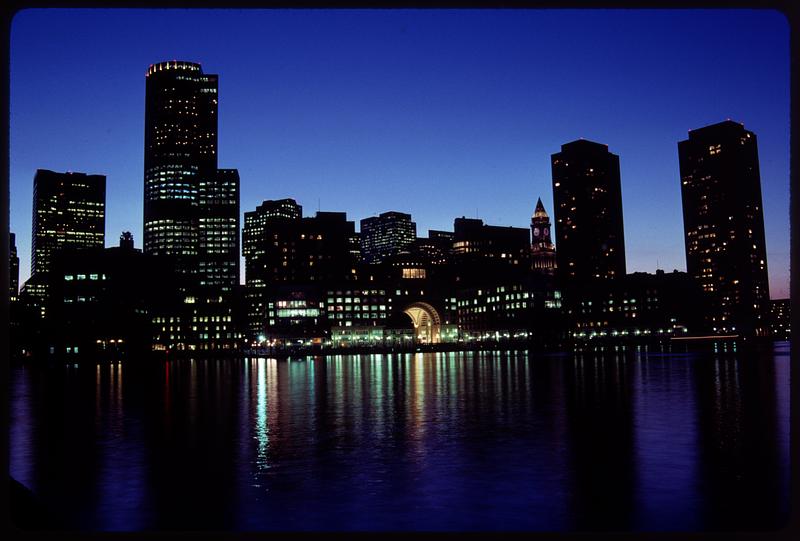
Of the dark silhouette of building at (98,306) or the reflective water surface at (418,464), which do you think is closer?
the reflective water surface at (418,464)

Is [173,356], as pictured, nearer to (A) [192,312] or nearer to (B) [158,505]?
(A) [192,312]

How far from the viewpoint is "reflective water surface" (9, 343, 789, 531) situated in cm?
1252

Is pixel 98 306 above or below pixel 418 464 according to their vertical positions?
above

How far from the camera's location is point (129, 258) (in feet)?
522

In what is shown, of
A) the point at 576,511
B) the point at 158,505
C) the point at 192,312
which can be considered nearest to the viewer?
the point at 576,511

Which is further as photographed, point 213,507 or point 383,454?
point 383,454

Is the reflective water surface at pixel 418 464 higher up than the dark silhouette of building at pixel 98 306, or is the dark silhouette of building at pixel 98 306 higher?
the dark silhouette of building at pixel 98 306

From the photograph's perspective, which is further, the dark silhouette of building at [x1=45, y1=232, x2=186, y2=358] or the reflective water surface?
the dark silhouette of building at [x1=45, y1=232, x2=186, y2=358]

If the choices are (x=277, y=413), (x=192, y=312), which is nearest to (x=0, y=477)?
(x=277, y=413)

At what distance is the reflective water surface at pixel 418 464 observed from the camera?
41.1 feet

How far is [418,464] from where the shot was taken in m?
17.0

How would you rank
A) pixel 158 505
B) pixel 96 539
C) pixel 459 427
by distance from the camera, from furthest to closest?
pixel 459 427, pixel 158 505, pixel 96 539

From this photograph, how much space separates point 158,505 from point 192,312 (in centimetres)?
17492

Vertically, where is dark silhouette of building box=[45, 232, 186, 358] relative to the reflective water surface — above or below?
above
